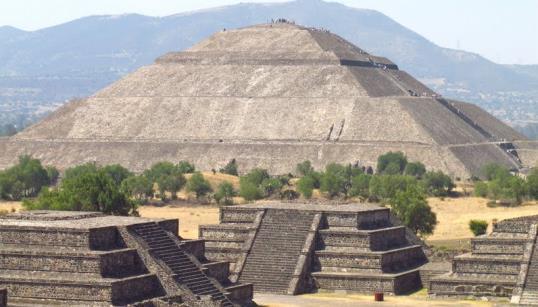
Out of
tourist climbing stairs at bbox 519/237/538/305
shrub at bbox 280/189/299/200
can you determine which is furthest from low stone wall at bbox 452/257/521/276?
shrub at bbox 280/189/299/200

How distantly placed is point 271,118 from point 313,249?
109 meters

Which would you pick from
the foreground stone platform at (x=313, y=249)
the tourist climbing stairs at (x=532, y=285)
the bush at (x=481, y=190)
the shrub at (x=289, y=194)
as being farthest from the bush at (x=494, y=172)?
the tourist climbing stairs at (x=532, y=285)

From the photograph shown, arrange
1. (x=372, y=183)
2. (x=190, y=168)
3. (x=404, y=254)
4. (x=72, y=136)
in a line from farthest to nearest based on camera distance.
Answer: (x=72, y=136)
(x=190, y=168)
(x=372, y=183)
(x=404, y=254)

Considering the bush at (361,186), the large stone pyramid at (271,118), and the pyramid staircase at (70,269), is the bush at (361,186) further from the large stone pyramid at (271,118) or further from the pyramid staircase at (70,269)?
the pyramid staircase at (70,269)

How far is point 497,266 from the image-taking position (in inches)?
2393

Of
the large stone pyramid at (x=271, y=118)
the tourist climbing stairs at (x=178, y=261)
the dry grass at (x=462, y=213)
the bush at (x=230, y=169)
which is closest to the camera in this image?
the tourist climbing stairs at (x=178, y=261)

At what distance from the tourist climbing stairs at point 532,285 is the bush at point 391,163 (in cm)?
8393

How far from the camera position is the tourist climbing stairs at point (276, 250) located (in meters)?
61.9

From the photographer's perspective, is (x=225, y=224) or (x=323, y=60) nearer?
(x=225, y=224)

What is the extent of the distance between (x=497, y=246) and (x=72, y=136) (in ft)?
396

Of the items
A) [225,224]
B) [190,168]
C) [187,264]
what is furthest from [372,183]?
[187,264]

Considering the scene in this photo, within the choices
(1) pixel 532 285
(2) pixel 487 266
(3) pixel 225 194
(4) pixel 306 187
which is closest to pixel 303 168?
(4) pixel 306 187

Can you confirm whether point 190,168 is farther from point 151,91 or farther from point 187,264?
point 187,264

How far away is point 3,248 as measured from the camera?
2035 inches
